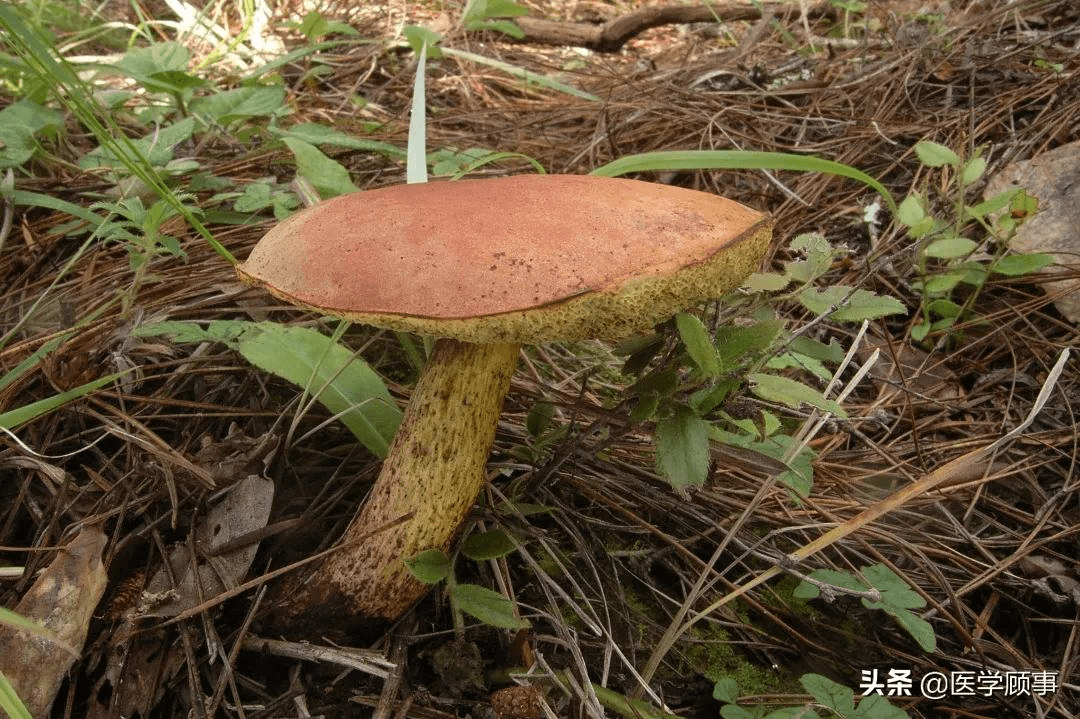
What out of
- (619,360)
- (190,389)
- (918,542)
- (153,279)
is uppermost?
(153,279)

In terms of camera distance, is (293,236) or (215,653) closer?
(293,236)

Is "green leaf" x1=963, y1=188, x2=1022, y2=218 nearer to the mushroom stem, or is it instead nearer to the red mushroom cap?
the red mushroom cap

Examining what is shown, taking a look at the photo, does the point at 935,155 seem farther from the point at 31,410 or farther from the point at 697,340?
the point at 31,410

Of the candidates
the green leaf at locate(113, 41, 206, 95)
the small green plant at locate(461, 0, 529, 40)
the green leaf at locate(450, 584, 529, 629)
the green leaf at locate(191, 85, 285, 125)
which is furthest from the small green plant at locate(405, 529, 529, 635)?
the small green plant at locate(461, 0, 529, 40)

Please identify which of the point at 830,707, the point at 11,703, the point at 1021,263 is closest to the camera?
the point at 11,703

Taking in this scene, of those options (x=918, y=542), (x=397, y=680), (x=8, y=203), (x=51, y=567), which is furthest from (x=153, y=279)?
(x=918, y=542)

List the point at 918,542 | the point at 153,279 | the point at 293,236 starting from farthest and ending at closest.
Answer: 1. the point at 153,279
2. the point at 918,542
3. the point at 293,236

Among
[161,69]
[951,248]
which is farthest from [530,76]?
[951,248]

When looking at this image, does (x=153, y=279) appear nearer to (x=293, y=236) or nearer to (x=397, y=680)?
(x=293, y=236)
